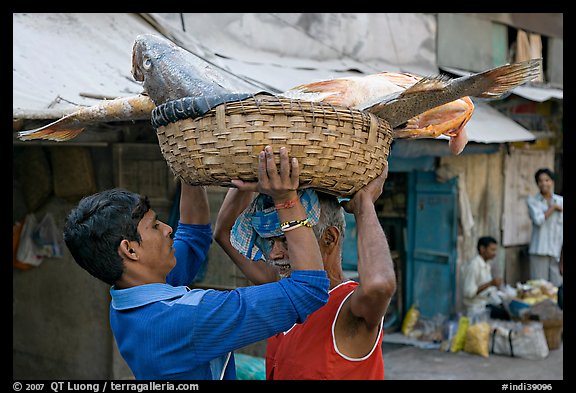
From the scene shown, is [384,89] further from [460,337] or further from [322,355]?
[460,337]

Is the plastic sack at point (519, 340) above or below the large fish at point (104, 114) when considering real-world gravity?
below

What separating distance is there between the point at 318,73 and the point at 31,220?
10.5 feet

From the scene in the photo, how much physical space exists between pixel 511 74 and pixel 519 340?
621cm

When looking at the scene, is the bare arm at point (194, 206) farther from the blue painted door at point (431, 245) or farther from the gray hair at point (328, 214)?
the blue painted door at point (431, 245)

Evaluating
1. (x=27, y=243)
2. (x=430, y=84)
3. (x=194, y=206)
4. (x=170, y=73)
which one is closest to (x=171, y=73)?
(x=170, y=73)

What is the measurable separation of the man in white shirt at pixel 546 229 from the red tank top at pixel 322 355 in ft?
22.6

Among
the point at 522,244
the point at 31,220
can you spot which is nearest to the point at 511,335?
the point at 522,244

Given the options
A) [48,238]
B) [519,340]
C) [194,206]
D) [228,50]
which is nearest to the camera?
[194,206]

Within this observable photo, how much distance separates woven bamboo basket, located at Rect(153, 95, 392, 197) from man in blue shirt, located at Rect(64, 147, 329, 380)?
5cm

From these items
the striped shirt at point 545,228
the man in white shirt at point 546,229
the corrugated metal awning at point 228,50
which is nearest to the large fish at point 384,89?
the corrugated metal awning at point 228,50

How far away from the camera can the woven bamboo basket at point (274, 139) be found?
174 centimetres

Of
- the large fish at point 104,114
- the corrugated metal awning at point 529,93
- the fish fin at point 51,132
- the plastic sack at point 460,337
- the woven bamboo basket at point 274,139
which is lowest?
the plastic sack at point 460,337

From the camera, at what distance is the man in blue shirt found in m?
1.80

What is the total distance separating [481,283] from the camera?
7871 millimetres
